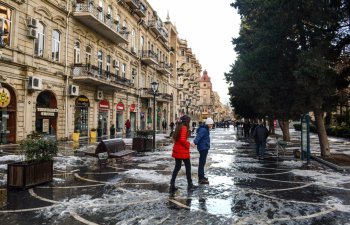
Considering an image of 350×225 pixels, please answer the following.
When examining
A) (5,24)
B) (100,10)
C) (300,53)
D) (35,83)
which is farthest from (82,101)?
(300,53)

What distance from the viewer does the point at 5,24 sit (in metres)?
18.8

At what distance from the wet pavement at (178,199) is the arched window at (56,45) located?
15.0m

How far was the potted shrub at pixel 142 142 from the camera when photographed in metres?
17.1

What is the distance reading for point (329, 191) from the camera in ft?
25.9

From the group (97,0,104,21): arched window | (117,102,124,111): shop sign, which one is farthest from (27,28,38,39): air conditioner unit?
(117,102,124,111): shop sign

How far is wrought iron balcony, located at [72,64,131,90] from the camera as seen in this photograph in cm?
2548

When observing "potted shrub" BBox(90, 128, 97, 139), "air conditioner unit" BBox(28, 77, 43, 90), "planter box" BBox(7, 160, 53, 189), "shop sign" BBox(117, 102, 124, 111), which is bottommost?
"planter box" BBox(7, 160, 53, 189)

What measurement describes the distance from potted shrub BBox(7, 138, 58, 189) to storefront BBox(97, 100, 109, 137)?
20932 mm

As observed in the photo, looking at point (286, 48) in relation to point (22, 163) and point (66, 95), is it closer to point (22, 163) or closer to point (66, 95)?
point (22, 163)

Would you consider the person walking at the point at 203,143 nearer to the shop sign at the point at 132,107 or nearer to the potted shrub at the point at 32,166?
the potted shrub at the point at 32,166

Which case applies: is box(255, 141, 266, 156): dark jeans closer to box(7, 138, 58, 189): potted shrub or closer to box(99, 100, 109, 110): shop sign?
box(7, 138, 58, 189): potted shrub

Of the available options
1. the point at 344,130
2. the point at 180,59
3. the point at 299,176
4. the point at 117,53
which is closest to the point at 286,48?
the point at 299,176

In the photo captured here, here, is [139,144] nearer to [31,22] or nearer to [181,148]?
[181,148]

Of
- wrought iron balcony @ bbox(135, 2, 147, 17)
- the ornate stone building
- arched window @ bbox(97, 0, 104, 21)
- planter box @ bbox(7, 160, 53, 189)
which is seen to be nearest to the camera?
planter box @ bbox(7, 160, 53, 189)
